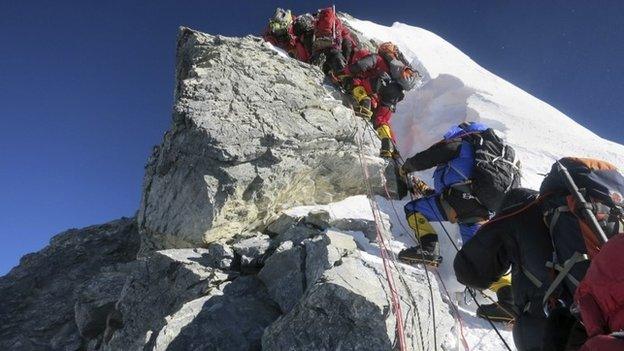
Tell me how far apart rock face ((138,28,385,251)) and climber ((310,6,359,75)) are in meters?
2.74

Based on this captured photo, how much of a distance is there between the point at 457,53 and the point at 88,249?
16.8m

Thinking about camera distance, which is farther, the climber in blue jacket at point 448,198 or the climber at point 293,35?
the climber at point 293,35

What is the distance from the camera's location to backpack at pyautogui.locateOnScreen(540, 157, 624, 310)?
262 cm

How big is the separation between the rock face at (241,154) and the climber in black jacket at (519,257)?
15.1 feet

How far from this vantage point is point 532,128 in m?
10.8

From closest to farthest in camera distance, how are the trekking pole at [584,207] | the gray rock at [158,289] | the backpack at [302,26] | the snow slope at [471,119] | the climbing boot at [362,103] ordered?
the trekking pole at [584,207]
the gray rock at [158,289]
the snow slope at [471,119]
the climbing boot at [362,103]
the backpack at [302,26]

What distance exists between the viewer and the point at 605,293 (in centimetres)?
193

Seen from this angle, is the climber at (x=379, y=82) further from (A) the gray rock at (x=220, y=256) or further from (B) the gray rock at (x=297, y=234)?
(A) the gray rock at (x=220, y=256)

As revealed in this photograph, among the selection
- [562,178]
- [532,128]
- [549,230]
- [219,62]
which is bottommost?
[532,128]

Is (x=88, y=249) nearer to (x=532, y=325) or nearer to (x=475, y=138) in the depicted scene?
(x=475, y=138)

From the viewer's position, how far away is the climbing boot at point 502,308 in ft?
15.1

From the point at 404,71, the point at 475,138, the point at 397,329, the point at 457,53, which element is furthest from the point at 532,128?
the point at 457,53

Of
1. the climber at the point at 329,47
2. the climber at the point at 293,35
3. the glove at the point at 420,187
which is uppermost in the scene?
the climber at the point at 293,35

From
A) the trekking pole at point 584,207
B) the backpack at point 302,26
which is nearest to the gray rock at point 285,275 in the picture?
the trekking pole at point 584,207
